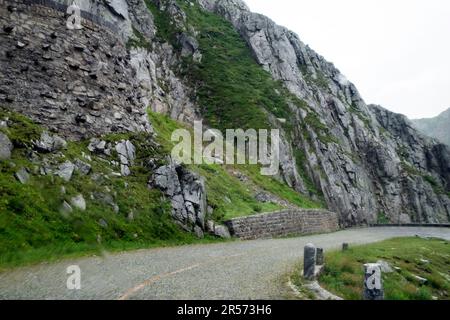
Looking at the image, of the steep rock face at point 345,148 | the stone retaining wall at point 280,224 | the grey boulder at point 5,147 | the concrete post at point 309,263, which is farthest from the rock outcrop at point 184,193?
the steep rock face at point 345,148

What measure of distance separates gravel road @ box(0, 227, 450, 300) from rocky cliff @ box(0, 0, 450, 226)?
9.08 metres

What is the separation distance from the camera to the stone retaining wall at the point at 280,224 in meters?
28.2

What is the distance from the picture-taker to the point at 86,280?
1258 centimetres

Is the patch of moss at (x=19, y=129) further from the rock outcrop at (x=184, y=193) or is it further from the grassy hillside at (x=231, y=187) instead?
the grassy hillside at (x=231, y=187)

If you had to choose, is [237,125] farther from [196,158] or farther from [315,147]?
[196,158]

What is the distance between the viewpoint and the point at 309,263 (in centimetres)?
1366

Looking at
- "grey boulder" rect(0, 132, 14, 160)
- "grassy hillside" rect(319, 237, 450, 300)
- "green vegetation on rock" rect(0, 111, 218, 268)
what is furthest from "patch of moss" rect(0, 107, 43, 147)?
"grassy hillside" rect(319, 237, 450, 300)

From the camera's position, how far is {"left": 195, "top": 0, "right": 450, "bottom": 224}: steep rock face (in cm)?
6038

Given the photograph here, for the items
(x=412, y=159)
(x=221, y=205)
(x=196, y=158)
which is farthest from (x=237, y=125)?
(x=412, y=159)

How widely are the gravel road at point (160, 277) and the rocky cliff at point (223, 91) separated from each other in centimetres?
908

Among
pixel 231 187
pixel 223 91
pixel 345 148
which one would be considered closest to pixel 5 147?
pixel 231 187

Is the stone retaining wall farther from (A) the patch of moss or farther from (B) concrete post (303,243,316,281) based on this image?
(B) concrete post (303,243,316,281)

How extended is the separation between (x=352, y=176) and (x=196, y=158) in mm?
35785

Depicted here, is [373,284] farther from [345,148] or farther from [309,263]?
[345,148]
